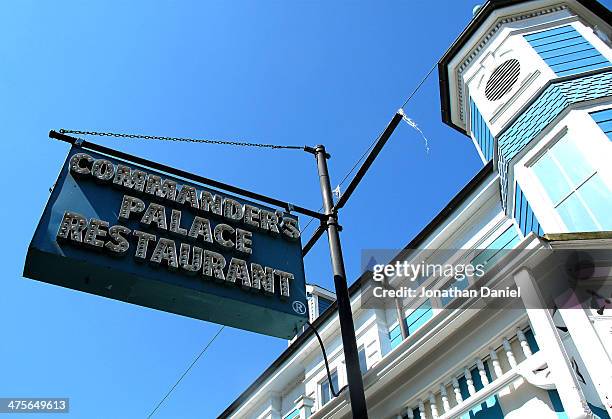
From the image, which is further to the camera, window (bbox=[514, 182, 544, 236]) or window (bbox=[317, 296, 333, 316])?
window (bbox=[317, 296, 333, 316])

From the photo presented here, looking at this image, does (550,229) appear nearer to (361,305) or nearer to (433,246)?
(433,246)

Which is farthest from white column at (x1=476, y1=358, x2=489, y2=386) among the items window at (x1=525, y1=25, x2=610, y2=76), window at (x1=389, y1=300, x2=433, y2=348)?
window at (x1=525, y1=25, x2=610, y2=76)

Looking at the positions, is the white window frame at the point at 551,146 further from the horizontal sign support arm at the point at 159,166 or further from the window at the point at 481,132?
the horizontal sign support arm at the point at 159,166

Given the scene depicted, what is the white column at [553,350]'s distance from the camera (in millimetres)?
4926

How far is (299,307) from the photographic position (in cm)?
645

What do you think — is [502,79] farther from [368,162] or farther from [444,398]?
[444,398]

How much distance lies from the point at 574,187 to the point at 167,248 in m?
6.59

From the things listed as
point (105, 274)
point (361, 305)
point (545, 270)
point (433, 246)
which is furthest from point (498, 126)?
point (105, 274)

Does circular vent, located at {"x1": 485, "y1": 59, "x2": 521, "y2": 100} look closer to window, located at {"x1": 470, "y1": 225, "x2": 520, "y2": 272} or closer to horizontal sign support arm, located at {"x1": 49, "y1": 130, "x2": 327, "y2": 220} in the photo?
window, located at {"x1": 470, "y1": 225, "x2": 520, "y2": 272}

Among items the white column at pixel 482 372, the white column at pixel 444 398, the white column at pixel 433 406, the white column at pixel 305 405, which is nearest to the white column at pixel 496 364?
the white column at pixel 482 372

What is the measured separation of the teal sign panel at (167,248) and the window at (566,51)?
24.8ft

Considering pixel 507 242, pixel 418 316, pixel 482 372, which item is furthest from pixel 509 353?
pixel 418 316

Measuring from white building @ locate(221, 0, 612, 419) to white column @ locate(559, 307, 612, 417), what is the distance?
0.01 m

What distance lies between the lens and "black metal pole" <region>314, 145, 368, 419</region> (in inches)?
190
